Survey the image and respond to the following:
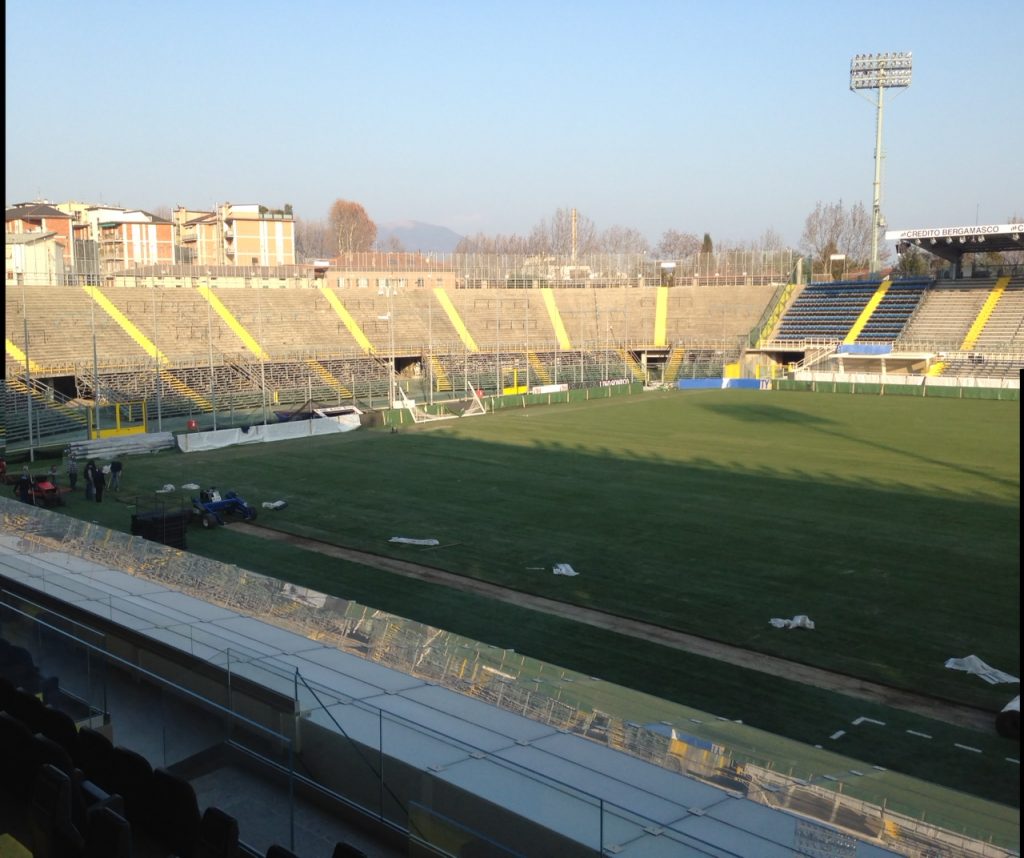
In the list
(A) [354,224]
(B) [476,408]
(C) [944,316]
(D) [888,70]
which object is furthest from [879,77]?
(A) [354,224]

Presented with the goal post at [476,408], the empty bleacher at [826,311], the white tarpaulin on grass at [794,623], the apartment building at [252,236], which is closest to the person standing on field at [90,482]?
the white tarpaulin on grass at [794,623]

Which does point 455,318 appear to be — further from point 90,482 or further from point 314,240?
point 314,240

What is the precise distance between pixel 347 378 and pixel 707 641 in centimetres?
4156

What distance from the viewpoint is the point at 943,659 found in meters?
15.0

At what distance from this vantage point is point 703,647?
51.2 ft

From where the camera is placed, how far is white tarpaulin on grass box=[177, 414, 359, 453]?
3575 cm

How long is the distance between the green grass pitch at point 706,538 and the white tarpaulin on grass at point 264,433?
981mm

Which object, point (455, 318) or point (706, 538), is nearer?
point (706, 538)

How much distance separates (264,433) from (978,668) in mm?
28301

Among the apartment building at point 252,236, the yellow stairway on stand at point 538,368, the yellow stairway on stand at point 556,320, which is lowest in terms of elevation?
the yellow stairway on stand at point 538,368

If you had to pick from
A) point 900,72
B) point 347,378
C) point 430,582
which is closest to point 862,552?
point 430,582

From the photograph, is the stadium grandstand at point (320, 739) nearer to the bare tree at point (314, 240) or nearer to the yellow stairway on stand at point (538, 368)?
the yellow stairway on stand at point (538, 368)

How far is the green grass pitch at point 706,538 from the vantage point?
47.6 feet

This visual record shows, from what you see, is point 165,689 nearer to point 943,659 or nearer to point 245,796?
point 245,796
